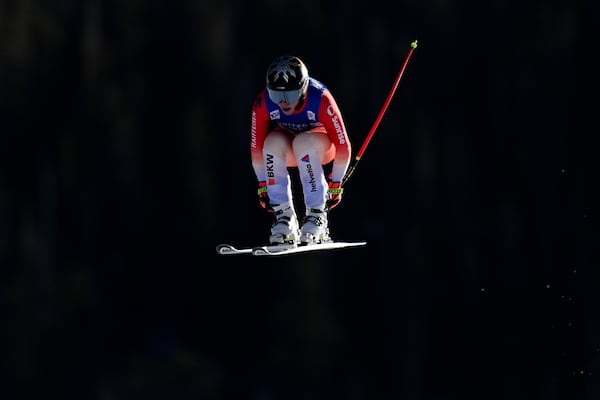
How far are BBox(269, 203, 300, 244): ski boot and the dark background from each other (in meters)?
26.4

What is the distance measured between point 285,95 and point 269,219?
29061mm

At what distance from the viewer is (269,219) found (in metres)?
46.8

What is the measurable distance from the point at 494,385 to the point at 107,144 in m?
12.8

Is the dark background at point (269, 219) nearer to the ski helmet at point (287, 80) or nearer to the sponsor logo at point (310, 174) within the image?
the sponsor logo at point (310, 174)

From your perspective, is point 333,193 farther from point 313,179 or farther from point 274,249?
point 274,249

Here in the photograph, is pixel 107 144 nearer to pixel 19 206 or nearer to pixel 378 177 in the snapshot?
pixel 19 206

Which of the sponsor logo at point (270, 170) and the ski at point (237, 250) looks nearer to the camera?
the ski at point (237, 250)

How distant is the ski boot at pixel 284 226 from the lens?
18188 millimetres

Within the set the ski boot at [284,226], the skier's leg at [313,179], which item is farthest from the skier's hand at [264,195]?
the skier's leg at [313,179]

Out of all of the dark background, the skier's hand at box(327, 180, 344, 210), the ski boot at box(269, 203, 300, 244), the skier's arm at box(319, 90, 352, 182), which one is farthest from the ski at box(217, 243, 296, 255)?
the dark background

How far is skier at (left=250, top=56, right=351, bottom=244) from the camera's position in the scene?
18.0 m

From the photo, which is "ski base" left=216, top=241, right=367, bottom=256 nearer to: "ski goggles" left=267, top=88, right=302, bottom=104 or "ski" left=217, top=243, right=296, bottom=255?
"ski" left=217, top=243, right=296, bottom=255

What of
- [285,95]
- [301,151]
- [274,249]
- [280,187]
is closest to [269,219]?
[280,187]

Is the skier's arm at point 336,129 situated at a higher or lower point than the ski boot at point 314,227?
higher
